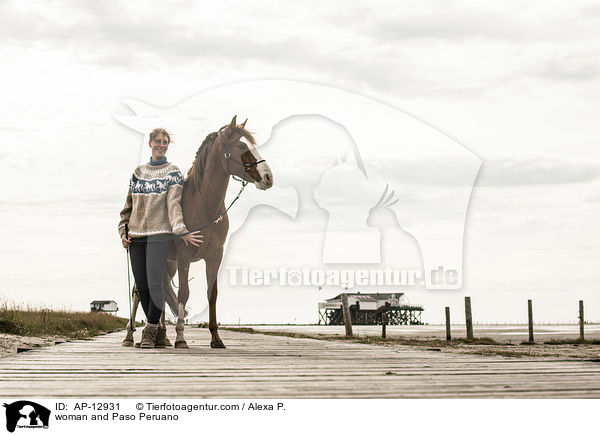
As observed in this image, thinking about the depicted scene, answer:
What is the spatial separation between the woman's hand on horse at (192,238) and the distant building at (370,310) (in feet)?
302

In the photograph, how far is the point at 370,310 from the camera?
334ft

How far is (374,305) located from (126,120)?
314 ft

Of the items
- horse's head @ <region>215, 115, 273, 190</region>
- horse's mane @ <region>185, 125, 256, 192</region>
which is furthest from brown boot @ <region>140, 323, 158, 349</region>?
horse's head @ <region>215, 115, 273, 190</region>

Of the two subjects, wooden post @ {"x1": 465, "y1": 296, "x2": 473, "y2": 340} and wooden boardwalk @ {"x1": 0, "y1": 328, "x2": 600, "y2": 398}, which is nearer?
wooden boardwalk @ {"x1": 0, "y1": 328, "x2": 600, "y2": 398}

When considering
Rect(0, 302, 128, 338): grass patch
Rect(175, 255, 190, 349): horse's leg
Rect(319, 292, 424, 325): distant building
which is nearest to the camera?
Rect(175, 255, 190, 349): horse's leg

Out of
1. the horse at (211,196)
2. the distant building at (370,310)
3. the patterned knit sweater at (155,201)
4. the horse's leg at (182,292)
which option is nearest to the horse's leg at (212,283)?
the horse at (211,196)

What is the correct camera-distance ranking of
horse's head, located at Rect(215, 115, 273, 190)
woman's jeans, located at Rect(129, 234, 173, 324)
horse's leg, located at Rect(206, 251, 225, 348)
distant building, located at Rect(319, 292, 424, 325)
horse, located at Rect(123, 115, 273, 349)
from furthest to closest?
distant building, located at Rect(319, 292, 424, 325)
horse's leg, located at Rect(206, 251, 225, 348)
woman's jeans, located at Rect(129, 234, 173, 324)
horse, located at Rect(123, 115, 273, 349)
horse's head, located at Rect(215, 115, 273, 190)

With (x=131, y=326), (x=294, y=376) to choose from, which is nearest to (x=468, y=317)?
(x=131, y=326)

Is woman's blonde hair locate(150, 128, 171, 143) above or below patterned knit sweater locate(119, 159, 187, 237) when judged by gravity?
above

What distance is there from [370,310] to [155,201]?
96.1 meters

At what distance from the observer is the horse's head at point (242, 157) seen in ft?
23.3

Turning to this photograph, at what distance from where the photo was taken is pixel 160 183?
7500mm

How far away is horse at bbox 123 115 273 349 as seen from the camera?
7.29 metres
